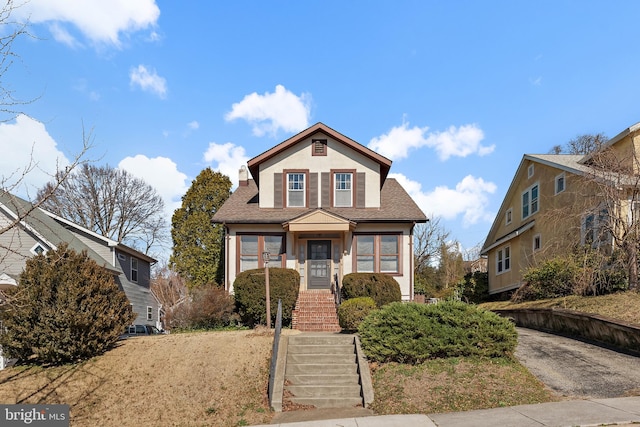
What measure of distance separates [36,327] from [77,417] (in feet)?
10.3

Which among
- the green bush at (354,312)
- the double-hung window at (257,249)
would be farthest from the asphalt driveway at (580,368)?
the double-hung window at (257,249)

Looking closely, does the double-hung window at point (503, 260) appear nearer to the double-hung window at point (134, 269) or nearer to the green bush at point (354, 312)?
the green bush at point (354, 312)

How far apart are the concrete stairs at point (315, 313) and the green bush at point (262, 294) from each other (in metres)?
0.41

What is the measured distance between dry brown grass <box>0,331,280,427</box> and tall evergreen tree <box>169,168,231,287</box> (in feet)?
49.6

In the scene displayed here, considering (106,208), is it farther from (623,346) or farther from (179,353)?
(623,346)

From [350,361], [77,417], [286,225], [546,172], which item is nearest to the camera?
[77,417]

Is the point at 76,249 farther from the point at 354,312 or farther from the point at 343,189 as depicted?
the point at 354,312

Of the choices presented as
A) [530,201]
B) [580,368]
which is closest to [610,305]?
[580,368]

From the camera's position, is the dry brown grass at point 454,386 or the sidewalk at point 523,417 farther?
the dry brown grass at point 454,386

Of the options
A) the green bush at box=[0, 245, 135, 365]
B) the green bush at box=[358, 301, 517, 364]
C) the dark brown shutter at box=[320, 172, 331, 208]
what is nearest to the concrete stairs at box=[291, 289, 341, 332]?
the dark brown shutter at box=[320, 172, 331, 208]

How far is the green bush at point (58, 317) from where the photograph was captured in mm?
11273

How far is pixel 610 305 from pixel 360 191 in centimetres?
984

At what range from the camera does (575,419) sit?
Answer: 7.45 m

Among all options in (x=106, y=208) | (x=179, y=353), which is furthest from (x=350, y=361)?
(x=106, y=208)
